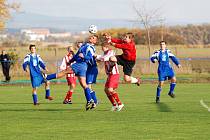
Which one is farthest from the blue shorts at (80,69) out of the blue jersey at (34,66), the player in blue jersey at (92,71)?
the blue jersey at (34,66)

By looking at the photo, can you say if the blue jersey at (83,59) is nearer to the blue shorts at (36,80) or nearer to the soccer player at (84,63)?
the soccer player at (84,63)

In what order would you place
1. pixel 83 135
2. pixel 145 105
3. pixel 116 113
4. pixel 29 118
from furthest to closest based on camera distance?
pixel 145 105, pixel 116 113, pixel 29 118, pixel 83 135

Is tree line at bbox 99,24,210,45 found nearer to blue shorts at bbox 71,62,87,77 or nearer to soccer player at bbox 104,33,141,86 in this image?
soccer player at bbox 104,33,141,86

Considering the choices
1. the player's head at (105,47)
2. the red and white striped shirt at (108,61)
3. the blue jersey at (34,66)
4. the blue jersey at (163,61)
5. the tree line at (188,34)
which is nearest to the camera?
the red and white striped shirt at (108,61)

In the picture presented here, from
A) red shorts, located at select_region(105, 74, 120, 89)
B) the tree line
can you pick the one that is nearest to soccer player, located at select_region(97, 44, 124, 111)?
red shorts, located at select_region(105, 74, 120, 89)

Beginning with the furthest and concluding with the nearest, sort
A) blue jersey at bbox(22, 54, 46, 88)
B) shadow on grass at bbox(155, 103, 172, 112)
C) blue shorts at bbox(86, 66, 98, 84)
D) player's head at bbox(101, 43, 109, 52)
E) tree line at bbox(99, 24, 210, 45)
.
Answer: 1. tree line at bbox(99, 24, 210, 45)
2. blue jersey at bbox(22, 54, 46, 88)
3. blue shorts at bbox(86, 66, 98, 84)
4. shadow on grass at bbox(155, 103, 172, 112)
5. player's head at bbox(101, 43, 109, 52)

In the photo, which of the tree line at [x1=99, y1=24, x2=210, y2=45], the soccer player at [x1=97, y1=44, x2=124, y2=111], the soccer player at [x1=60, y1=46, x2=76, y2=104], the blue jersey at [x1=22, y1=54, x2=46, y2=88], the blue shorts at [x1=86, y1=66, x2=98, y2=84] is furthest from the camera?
the tree line at [x1=99, y1=24, x2=210, y2=45]

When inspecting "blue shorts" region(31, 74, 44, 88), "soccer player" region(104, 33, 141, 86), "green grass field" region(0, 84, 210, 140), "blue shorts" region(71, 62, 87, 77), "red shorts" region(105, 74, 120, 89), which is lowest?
"green grass field" region(0, 84, 210, 140)

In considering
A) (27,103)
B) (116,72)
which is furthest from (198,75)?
(116,72)

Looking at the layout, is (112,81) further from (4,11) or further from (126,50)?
(4,11)

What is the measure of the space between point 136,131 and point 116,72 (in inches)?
195

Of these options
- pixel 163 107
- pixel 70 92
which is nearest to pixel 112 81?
pixel 163 107

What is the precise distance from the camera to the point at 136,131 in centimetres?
1327

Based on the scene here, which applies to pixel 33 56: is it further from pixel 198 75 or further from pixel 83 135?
pixel 198 75
